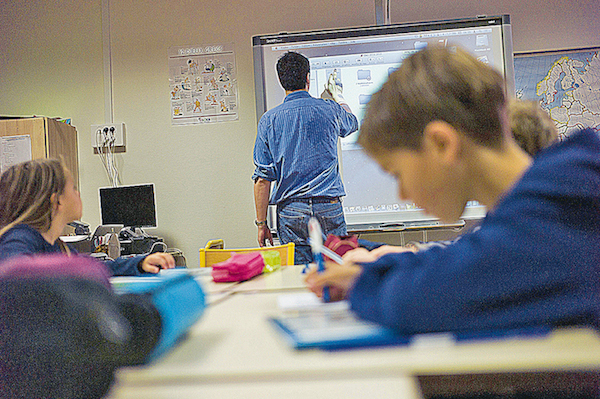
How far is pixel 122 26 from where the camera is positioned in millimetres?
3605

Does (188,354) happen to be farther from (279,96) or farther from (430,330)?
(279,96)

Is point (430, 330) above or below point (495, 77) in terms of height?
below

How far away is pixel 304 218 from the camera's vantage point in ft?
7.47

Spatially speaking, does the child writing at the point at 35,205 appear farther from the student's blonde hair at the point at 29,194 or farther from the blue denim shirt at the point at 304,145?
the blue denim shirt at the point at 304,145

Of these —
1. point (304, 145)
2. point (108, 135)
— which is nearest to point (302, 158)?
point (304, 145)

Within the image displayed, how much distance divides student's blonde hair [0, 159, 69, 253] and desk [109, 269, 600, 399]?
2.82 feet

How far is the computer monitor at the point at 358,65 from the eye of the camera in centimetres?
311

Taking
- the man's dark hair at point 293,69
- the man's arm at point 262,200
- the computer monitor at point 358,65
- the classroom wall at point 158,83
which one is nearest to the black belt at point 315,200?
the man's arm at point 262,200

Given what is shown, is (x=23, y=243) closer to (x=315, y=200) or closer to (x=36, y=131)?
(x=315, y=200)

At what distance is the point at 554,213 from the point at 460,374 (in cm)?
21

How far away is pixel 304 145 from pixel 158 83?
6.02 ft

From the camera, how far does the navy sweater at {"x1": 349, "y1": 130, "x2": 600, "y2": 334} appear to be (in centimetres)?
48

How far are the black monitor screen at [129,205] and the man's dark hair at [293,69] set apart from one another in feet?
4.88

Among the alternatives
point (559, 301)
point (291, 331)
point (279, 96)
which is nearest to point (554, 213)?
point (559, 301)
